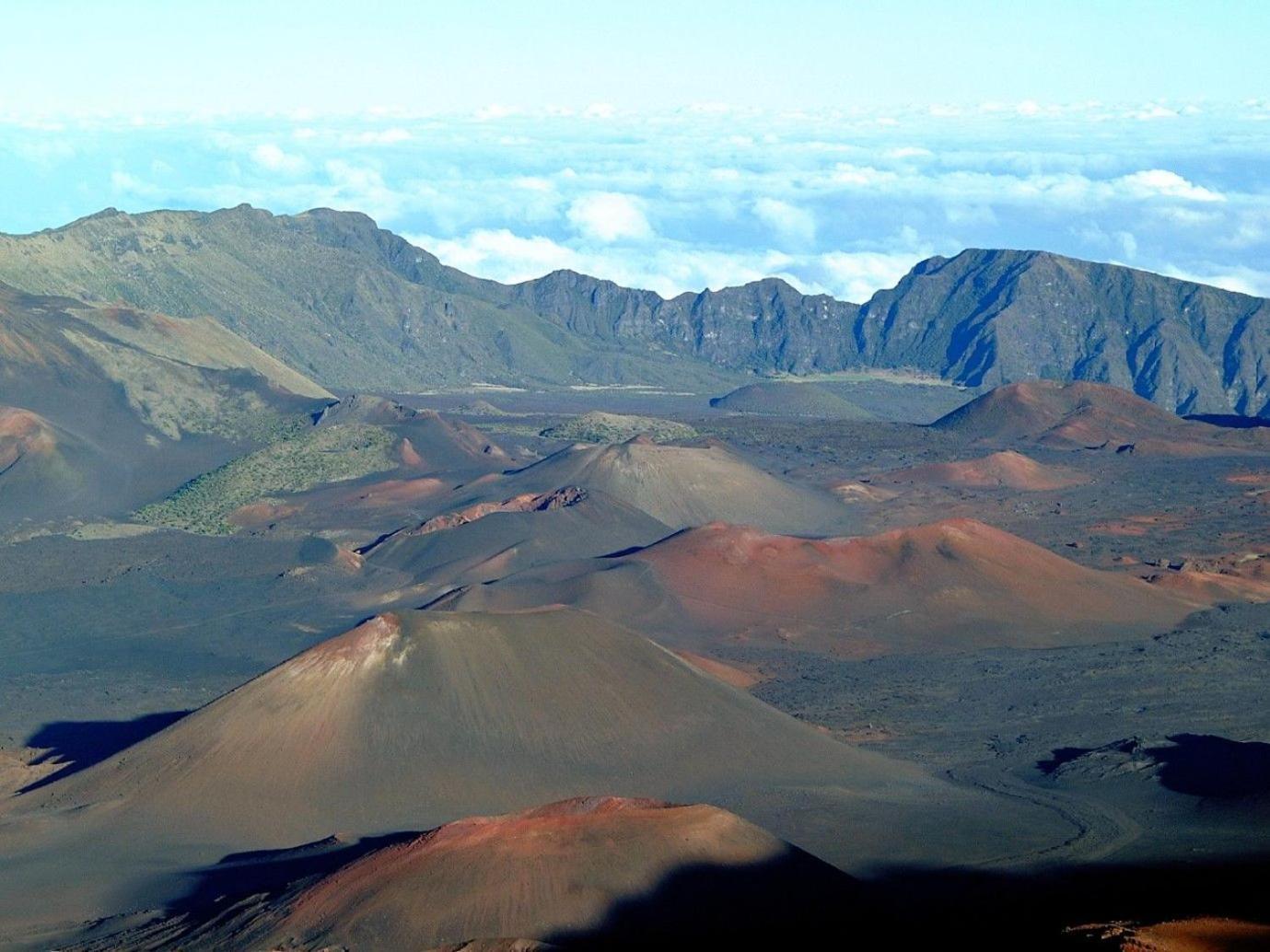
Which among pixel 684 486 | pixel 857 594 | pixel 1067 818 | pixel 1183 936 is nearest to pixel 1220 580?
pixel 857 594

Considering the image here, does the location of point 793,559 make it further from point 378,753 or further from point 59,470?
point 59,470

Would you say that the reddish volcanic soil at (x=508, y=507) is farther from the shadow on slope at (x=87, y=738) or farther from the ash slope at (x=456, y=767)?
the ash slope at (x=456, y=767)

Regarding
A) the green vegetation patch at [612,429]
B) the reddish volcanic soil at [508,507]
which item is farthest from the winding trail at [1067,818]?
the green vegetation patch at [612,429]

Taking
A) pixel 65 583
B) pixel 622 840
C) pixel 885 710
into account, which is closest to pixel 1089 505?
pixel 885 710

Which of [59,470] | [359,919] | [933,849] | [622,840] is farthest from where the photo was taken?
[59,470]

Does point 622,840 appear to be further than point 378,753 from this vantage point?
No

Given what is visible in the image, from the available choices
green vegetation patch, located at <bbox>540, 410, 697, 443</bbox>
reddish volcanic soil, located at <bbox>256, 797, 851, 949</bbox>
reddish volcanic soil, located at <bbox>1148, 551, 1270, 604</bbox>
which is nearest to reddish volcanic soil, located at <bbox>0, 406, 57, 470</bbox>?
green vegetation patch, located at <bbox>540, 410, 697, 443</bbox>
